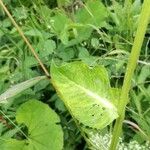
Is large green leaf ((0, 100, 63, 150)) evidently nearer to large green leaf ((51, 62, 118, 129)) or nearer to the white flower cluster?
the white flower cluster

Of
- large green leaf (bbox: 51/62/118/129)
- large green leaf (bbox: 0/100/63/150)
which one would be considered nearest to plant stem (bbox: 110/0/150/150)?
large green leaf (bbox: 51/62/118/129)

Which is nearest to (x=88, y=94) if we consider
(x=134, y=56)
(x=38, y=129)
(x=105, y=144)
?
(x=134, y=56)

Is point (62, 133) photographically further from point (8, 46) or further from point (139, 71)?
point (8, 46)

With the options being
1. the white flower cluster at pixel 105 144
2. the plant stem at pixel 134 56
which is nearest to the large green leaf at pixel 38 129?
the white flower cluster at pixel 105 144

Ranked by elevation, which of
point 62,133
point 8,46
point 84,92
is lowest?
point 62,133

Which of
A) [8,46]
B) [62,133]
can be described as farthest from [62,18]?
[62,133]

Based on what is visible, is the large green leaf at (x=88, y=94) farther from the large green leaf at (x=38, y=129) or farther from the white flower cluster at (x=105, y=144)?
the large green leaf at (x=38, y=129)
